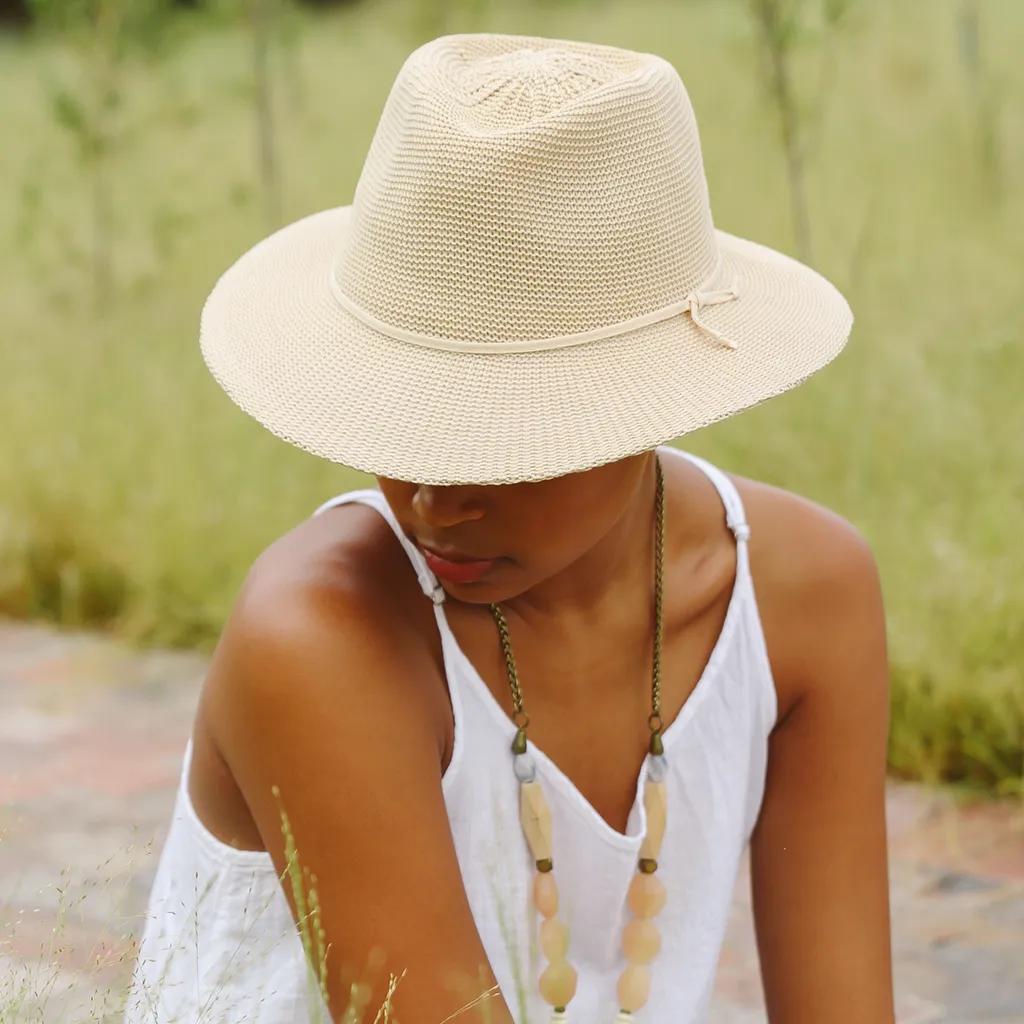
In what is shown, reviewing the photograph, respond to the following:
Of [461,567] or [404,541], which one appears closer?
Answer: [461,567]

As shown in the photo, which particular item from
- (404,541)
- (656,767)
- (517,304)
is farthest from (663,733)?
(517,304)

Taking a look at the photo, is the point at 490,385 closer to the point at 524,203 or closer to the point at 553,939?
the point at 524,203

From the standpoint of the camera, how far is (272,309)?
1711mm

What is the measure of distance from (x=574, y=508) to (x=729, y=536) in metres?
0.40

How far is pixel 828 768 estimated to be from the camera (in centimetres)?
192

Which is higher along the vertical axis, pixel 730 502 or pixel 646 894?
pixel 730 502

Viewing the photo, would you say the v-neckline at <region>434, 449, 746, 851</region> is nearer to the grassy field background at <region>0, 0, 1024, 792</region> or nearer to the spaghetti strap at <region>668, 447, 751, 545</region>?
the spaghetti strap at <region>668, 447, 751, 545</region>

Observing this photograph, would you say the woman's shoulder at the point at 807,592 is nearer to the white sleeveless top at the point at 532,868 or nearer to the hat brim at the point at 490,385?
the white sleeveless top at the point at 532,868

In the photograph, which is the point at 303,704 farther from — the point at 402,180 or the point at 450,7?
the point at 450,7

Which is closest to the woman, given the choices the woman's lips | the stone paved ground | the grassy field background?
the woman's lips

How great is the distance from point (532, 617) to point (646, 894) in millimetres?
356

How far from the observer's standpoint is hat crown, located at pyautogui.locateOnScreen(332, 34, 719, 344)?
4.96ft

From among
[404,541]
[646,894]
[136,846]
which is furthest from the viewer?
[136,846]

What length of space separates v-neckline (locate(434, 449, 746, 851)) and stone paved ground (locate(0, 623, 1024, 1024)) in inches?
28.8
